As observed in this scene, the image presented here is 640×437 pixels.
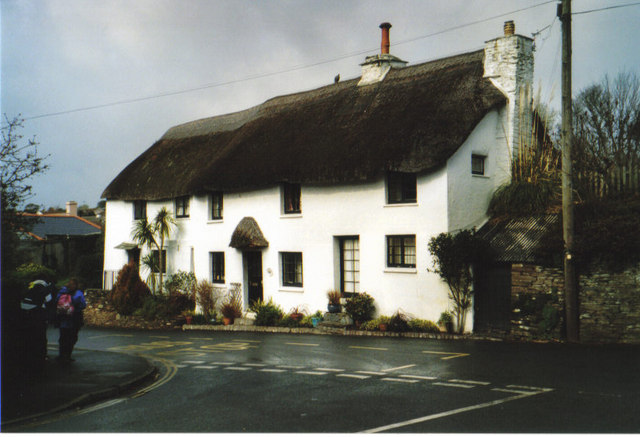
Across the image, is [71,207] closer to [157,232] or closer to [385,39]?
[157,232]

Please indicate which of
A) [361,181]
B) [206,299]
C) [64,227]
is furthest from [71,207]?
[361,181]

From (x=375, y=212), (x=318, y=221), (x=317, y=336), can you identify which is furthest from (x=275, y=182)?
(x=317, y=336)

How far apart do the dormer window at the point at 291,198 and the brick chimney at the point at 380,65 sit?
15.8ft

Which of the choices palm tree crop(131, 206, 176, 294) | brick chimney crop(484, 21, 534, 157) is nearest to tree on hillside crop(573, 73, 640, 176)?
brick chimney crop(484, 21, 534, 157)

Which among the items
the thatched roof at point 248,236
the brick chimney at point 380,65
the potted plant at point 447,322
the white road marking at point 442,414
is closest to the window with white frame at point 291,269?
the thatched roof at point 248,236

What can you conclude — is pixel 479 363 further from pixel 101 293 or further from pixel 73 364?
pixel 101 293

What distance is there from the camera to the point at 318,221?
71.6 feet

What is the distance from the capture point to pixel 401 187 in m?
19.9

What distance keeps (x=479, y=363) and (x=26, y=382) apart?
8281mm

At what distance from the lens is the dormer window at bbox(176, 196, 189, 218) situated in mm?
27672

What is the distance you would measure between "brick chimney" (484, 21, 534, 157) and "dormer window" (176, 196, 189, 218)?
13907 millimetres

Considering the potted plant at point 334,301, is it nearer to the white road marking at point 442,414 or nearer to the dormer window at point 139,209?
the white road marking at point 442,414

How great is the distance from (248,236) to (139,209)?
9.13 meters

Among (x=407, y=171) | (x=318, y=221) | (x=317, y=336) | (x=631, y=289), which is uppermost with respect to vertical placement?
(x=407, y=171)
